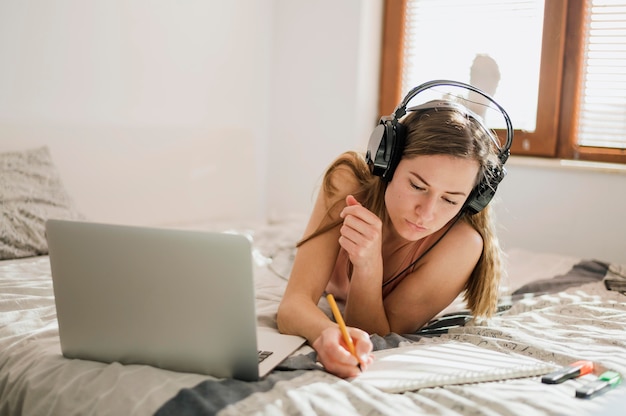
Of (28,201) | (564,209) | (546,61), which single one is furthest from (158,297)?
(546,61)

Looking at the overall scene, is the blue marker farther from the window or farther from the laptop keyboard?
the window

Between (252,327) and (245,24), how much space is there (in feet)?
7.84

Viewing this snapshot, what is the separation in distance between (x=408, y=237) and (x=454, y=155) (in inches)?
6.8

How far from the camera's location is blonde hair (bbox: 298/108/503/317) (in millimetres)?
1234

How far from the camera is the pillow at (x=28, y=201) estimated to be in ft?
5.79

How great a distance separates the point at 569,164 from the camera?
2549mm

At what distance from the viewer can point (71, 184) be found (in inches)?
89.7

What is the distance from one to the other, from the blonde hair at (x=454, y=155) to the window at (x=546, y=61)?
116 cm

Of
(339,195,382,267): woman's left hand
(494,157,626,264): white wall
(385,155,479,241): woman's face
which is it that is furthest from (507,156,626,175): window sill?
(339,195,382,267): woman's left hand

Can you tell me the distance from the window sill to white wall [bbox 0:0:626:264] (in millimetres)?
14

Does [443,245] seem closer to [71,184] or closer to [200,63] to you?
[71,184]

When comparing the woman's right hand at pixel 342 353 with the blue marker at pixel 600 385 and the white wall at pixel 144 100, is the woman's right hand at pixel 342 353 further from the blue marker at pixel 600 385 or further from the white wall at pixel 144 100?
the white wall at pixel 144 100

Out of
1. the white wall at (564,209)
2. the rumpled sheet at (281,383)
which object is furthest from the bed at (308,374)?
the white wall at (564,209)

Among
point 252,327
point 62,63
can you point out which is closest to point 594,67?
point 62,63
